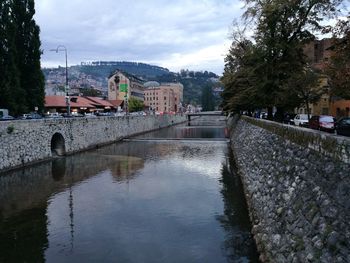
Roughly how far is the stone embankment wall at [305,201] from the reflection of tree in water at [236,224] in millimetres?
575

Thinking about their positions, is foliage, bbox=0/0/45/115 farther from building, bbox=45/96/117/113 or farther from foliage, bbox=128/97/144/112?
Answer: foliage, bbox=128/97/144/112

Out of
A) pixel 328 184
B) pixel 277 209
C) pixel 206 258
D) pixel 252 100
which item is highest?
pixel 252 100

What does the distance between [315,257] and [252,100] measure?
3459 cm

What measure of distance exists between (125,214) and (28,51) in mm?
42175

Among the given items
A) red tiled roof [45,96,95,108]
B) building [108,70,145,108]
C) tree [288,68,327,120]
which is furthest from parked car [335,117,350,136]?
building [108,70,145,108]

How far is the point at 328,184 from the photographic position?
9766 mm

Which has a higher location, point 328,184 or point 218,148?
point 328,184

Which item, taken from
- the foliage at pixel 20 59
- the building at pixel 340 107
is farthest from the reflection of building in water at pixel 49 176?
the building at pixel 340 107

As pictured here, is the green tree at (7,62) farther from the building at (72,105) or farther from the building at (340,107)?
the building at (340,107)

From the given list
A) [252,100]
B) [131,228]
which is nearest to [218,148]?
[252,100]

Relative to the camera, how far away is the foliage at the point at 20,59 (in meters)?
50.6

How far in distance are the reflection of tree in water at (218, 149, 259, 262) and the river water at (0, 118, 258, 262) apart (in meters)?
0.04

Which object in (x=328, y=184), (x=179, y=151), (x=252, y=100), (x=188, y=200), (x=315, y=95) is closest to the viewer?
(x=328, y=184)

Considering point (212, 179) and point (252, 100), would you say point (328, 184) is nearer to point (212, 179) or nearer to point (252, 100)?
point (212, 179)
